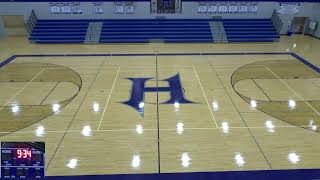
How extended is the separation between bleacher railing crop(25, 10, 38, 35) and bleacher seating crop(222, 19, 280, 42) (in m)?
14.4

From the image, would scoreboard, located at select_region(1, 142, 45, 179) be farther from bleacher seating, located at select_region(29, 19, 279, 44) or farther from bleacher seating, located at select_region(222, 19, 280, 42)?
bleacher seating, located at select_region(222, 19, 280, 42)

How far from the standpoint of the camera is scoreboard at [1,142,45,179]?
5.52 m

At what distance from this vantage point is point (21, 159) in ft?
18.2

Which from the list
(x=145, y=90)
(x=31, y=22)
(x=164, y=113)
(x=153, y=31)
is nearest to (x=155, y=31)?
(x=153, y=31)

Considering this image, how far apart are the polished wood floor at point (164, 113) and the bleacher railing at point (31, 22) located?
196 inches

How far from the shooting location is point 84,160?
8773 mm

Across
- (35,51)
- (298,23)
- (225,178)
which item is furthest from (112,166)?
(298,23)

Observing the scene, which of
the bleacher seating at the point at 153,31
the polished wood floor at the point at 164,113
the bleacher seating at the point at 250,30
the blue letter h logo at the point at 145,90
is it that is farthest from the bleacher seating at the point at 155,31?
the blue letter h logo at the point at 145,90

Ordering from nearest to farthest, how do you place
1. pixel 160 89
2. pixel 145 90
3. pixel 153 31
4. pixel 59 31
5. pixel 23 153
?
1. pixel 23 153
2. pixel 145 90
3. pixel 160 89
4. pixel 59 31
5. pixel 153 31

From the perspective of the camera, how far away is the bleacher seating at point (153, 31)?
76.7 feet

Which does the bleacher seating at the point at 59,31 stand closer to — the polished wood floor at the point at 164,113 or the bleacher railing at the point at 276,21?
the polished wood floor at the point at 164,113

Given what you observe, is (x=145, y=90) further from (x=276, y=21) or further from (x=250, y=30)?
(x=276, y=21)

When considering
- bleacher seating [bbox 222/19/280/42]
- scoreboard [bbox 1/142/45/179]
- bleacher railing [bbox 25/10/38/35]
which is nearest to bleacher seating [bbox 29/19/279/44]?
bleacher seating [bbox 222/19/280/42]

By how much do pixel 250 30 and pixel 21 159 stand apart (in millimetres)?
21773
